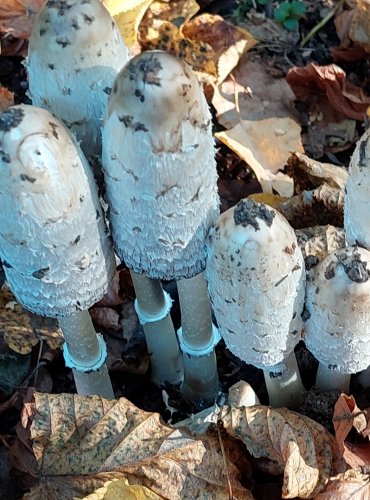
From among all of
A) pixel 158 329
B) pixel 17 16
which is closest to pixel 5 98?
pixel 17 16

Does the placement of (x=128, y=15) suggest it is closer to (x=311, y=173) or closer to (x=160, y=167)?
(x=311, y=173)

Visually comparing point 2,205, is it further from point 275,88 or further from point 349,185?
point 275,88

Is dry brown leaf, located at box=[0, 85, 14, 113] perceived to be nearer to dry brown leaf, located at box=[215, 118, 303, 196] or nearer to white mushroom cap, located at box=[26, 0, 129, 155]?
dry brown leaf, located at box=[215, 118, 303, 196]

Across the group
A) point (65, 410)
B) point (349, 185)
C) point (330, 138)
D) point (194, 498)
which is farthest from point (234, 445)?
point (330, 138)

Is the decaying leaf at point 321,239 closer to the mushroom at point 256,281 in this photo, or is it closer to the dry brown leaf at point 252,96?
the mushroom at point 256,281

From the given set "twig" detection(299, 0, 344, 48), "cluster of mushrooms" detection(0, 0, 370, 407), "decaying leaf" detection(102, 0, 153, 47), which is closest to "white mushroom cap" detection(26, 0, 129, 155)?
"cluster of mushrooms" detection(0, 0, 370, 407)

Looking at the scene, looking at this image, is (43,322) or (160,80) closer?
(160,80)

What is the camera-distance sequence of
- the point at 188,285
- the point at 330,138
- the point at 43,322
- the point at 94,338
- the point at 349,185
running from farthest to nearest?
the point at 330,138 → the point at 43,322 → the point at 94,338 → the point at 188,285 → the point at 349,185
